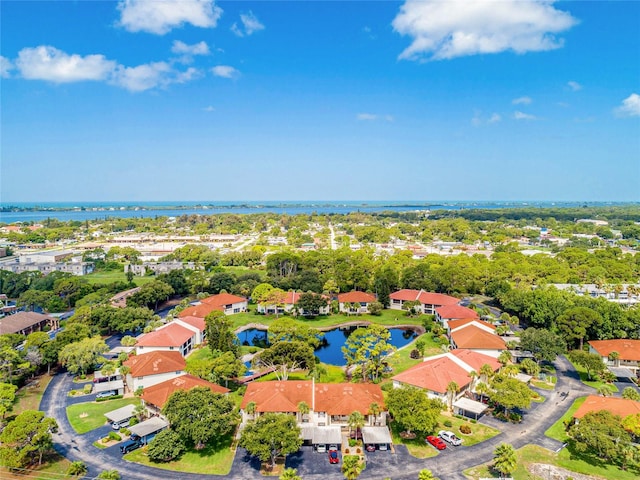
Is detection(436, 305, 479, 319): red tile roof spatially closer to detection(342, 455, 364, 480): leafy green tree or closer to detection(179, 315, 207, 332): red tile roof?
detection(179, 315, 207, 332): red tile roof

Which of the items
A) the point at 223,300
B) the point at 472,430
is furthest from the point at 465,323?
the point at 223,300

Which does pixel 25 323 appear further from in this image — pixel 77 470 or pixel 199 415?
pixel 199 415

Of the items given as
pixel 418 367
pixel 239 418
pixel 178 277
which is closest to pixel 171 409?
pixel 239 418

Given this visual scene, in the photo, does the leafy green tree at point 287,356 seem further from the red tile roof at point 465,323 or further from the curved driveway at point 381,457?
the red tile roof at point 465,323

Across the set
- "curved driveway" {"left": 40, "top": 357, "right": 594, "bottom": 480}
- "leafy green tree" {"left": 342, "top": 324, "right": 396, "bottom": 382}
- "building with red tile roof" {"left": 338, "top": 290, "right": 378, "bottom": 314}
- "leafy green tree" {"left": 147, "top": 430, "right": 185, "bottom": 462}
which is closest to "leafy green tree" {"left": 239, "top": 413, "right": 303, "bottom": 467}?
"curved driveway" {"left": 40, "top": 357, "right": 594, "bottom": 480}

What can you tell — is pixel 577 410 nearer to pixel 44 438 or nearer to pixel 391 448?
pixel 391 448

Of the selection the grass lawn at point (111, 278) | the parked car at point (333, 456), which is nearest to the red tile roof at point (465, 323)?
the parked car at point (333, 456)
